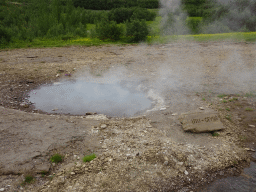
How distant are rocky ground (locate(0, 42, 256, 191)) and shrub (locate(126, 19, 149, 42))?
759 centimetres

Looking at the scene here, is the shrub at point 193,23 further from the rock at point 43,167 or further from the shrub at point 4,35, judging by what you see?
the rock at point 43,167

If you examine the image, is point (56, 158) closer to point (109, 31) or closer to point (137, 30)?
point (137, 30)

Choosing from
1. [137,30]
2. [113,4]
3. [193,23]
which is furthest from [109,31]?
[113,4]

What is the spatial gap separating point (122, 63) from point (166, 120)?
5398 mm

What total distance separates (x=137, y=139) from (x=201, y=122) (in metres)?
1.63

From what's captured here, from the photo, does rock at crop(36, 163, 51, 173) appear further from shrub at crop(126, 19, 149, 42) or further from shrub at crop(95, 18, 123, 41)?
shrub at crop(95, 18, 123, 41)

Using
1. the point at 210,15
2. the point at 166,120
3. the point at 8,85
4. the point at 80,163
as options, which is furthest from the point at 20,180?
the point at 210,15

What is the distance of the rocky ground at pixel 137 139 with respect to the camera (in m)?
3.70

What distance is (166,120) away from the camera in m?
5.40

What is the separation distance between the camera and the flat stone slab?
16.0 ft

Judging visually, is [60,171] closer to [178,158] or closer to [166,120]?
[178,158]

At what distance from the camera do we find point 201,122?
5.01m

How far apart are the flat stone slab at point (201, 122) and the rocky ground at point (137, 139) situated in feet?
0.47

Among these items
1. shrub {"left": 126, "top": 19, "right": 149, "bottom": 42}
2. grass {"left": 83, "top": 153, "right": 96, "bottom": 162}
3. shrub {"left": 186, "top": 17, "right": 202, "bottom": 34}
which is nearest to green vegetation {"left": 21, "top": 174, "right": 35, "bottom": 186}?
grass {"left": 83, "top": 153, "right": 96, "bottom": 162}
